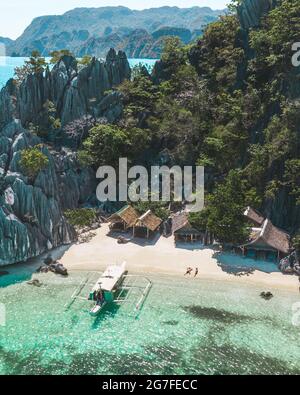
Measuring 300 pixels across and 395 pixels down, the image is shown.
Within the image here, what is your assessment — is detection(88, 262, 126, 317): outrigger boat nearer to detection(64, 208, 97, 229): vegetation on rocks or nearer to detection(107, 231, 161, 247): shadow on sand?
detection(107, 231, 161, 247): shadow on sand

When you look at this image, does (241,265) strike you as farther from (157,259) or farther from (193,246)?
(157,259)

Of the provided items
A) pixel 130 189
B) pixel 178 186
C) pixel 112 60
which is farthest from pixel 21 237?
pixel 112 60

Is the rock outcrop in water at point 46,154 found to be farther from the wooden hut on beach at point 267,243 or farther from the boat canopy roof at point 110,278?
the wooden hut on beach at point 267,243

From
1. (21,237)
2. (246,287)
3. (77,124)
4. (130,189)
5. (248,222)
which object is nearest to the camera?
(246,287)

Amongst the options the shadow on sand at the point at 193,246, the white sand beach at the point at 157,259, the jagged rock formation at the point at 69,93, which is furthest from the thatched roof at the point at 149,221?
the jagged rock formation at the point at 69,93

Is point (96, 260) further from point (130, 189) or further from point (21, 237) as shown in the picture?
point (130, 189)

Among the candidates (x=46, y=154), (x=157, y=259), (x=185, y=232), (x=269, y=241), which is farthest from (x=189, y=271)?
(x=46, y=154)
